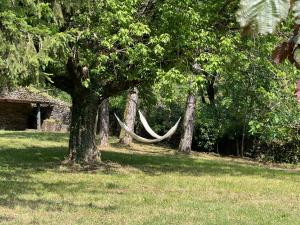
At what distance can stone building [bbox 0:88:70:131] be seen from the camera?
35531 millimetres

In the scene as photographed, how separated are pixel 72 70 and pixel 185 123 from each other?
11.0m

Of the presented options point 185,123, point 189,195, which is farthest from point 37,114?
point 189,195

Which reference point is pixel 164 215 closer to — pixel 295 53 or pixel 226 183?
pixel 226 183

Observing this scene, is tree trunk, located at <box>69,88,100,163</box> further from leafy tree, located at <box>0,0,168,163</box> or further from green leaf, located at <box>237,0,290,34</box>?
green leaf, located at <box>237,0,290,34</box>

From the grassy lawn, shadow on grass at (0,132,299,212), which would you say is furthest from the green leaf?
shadow on grass at (0,132,299,212)

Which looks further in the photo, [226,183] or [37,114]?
[37,114]

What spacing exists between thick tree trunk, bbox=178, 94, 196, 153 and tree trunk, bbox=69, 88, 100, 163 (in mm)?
9230

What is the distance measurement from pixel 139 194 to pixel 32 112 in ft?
95.6

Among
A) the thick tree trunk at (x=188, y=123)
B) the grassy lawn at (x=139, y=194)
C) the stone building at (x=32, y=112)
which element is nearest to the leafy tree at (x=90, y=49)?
the grassy lawn at (x=139, y=194)

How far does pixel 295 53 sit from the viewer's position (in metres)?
0.97

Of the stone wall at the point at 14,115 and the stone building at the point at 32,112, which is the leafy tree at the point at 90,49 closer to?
the stone building at the point at 32,112

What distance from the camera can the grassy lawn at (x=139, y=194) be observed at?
8.08 metres

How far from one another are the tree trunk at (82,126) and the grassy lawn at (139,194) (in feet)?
2.01

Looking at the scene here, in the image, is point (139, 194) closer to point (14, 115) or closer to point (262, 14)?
point (262, 14)
